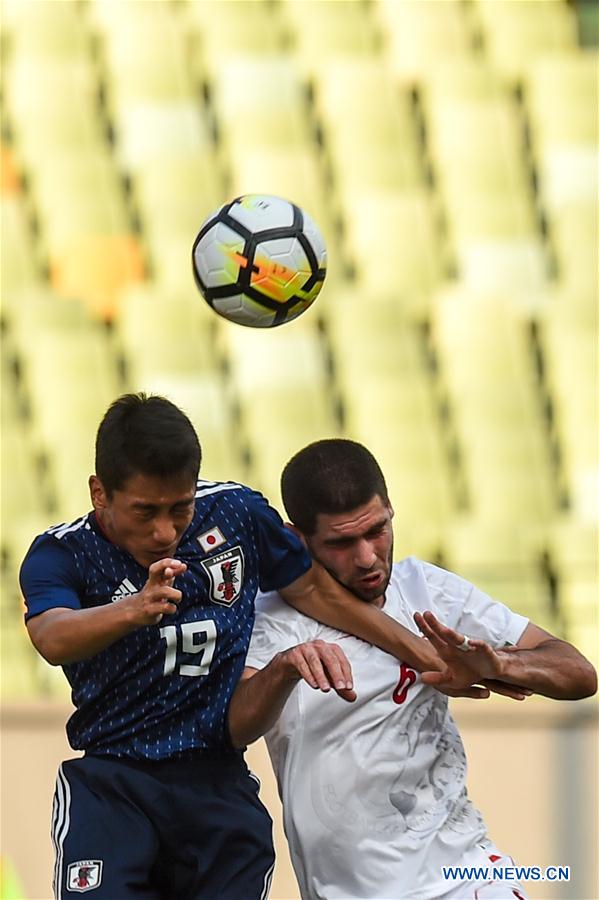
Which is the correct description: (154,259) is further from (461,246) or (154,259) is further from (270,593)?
(270,593)

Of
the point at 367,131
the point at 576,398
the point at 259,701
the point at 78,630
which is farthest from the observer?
the point at 367,131

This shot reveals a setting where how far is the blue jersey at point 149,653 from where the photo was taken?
Result: 3314 mm

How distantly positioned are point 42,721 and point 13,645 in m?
2.85

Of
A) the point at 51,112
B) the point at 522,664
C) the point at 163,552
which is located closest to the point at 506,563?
the point at 51,112

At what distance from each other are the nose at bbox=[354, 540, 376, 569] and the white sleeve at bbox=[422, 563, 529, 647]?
268mm

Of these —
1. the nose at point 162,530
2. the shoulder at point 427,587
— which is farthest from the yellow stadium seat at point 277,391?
the nose at point 162,530

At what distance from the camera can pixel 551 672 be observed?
11.3 feet

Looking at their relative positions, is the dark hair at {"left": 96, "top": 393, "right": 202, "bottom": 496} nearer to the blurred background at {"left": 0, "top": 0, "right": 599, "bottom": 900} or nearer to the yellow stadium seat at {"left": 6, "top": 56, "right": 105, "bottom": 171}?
the blurred background at {"left": 0, "top": 0, "right": 599, "bottom": 900}

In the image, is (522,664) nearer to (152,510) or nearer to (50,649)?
(152,510)

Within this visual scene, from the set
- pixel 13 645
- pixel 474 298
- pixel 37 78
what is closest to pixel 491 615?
pixel 13 645

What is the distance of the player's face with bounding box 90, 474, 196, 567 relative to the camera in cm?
312

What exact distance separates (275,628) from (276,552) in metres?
0.20

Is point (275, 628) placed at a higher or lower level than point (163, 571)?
lower

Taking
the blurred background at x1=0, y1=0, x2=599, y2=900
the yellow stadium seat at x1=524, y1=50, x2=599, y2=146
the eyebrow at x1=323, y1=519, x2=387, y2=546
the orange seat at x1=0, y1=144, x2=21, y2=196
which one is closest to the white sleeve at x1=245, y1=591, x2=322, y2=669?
the eyebrow at x1=323, y1=519, x2=387, y2=546
